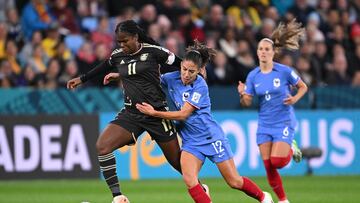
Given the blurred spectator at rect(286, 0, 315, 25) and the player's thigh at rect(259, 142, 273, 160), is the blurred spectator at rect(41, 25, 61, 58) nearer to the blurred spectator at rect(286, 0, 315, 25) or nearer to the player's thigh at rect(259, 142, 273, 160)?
the blurred spectator at rect(286, 0, 315, 25)

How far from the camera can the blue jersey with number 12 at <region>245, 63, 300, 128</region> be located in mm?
12516

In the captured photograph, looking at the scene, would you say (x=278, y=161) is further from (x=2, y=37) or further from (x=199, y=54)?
(x=2, y=37)

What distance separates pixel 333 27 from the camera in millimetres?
22094

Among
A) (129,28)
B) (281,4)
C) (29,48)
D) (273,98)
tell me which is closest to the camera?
(129,28)

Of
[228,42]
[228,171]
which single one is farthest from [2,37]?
[228,171]

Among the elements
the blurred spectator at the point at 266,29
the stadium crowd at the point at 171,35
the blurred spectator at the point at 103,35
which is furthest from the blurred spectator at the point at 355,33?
the blurred spectator at the point at 103,35

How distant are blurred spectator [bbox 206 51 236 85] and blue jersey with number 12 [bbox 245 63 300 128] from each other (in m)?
6.45

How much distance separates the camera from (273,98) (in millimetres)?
12562

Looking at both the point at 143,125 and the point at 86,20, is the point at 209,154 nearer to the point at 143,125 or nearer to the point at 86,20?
the point at 143,125

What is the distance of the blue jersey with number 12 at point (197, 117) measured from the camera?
10.4 metres

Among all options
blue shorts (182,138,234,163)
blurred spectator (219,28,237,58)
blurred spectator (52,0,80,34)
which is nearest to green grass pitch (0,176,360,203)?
blue shorts (182,138,234,163)

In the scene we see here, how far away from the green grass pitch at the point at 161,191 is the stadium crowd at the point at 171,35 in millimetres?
2489

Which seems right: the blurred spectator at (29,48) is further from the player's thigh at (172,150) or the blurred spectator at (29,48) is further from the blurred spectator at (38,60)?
the player's thigh at (172,150)

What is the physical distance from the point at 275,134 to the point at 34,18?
327 inches
